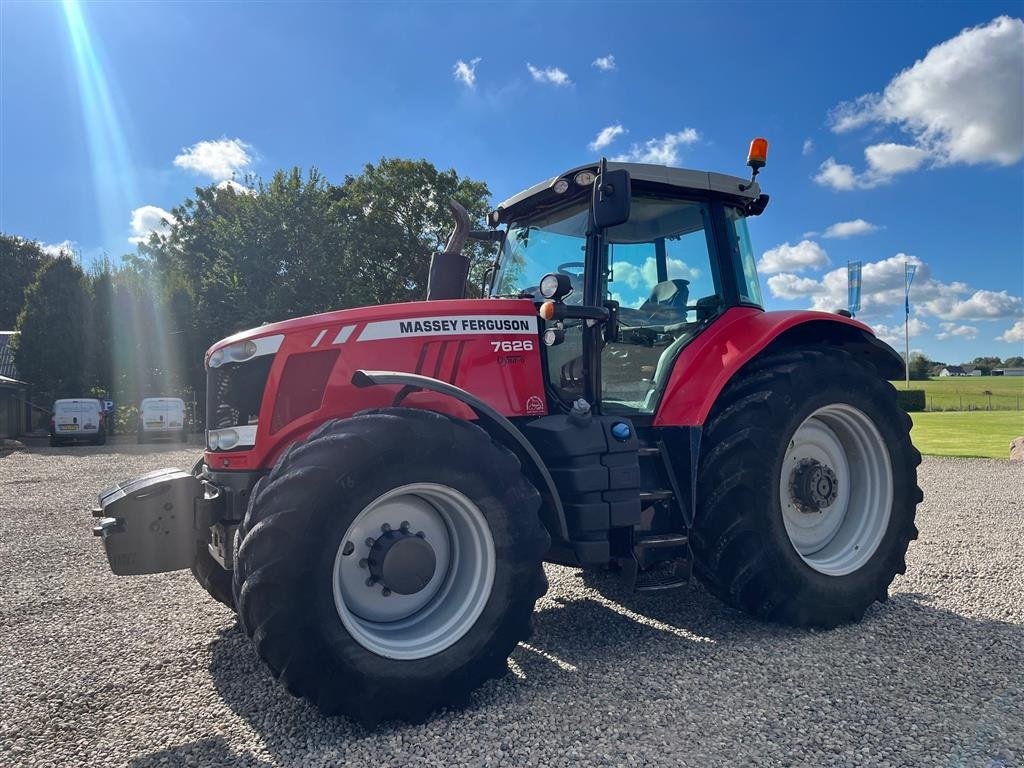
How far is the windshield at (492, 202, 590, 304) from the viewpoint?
4.23 m

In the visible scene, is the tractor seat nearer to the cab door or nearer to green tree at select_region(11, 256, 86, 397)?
the cab door

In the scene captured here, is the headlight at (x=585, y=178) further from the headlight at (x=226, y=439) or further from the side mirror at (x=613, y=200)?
the headlight at (x=226, y=439)

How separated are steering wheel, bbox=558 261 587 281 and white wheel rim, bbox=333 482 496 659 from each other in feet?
5.55

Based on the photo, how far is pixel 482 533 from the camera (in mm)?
3115

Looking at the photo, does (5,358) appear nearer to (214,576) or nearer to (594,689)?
(214,576)

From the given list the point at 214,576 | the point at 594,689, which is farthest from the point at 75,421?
the point at 594,689

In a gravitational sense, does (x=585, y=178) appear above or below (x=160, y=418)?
above

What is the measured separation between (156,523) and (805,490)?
3.50m

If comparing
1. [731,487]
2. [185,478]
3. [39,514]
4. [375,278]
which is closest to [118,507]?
[185,478]

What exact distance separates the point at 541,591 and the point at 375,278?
1054 inches

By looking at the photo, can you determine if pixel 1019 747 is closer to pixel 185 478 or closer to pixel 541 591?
pixel 541 591

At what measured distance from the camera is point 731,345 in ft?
13.4

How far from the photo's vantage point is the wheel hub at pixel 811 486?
165 inches

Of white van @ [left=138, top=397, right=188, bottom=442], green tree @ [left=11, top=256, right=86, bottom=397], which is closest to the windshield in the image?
white van @ [left=138, top=397, right=188, bottom=442]
